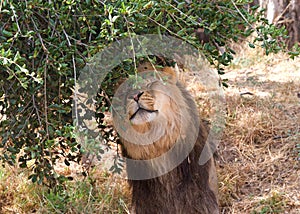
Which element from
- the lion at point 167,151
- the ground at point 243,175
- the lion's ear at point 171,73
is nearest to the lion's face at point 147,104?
the lion at point 167,151

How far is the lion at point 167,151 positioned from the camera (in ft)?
9.52

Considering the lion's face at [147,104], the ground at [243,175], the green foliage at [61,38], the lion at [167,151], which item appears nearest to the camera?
the green foliage at [61,38]

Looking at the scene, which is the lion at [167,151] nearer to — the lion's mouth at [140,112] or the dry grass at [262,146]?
the lion's mouth at [140,112]

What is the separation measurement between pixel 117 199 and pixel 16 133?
46.4 inches

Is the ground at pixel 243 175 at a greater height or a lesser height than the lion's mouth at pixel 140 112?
lesser

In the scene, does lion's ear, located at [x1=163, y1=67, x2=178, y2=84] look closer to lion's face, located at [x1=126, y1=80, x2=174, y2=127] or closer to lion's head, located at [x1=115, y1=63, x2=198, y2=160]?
lion's head, located at [x1=115, y1=63, x2=198, y2=160]

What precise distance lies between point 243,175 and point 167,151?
1.09m

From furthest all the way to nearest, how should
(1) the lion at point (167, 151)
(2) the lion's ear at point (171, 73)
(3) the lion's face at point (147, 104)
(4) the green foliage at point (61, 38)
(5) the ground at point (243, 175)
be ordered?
1. (5) the ground at point (243, 175)
2. (2) the lion's ear at point (171, 73)
3. (1) the lion at point (167, 151)
4. (3) the lion's face at point (147, 104)
5. (4) the green foliage at point (61, 38)

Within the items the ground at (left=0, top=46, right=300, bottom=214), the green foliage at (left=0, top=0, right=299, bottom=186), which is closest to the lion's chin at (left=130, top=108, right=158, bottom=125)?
the green foliage at (left=0, top=0, right=299, bottom=186)

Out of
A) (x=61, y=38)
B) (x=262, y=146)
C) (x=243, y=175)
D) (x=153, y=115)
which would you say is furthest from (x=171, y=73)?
(x=262, y=146)

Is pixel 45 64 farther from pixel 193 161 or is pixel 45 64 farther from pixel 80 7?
pixel 193 161

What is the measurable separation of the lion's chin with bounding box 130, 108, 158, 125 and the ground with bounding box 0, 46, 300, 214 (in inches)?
30.1

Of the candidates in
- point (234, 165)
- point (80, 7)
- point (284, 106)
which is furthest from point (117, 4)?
point (284, 106)

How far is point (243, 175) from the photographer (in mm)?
3975
